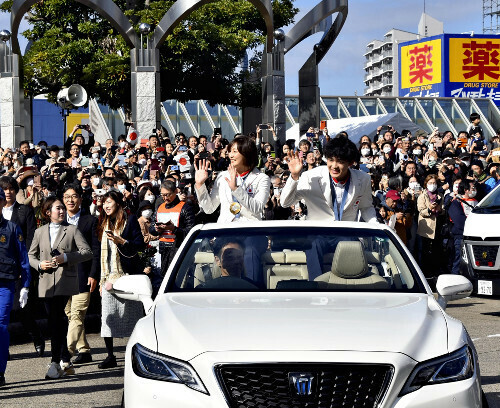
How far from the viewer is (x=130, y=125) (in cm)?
2534

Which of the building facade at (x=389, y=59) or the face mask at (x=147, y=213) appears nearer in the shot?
the face mask at (x=147, y=213)

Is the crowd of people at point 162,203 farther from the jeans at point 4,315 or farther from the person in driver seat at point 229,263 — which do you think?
the person in driver seat at point 229,263

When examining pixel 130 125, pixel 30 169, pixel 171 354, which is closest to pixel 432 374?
pixel 171 354

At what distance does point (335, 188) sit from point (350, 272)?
83.5 inches

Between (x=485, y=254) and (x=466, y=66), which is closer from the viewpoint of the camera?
(x=485, y=254)

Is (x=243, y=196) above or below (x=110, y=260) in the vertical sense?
above

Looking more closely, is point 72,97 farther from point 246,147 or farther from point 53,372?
point 246,147

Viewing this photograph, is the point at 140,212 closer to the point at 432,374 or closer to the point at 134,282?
the point at 134,282

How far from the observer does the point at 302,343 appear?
4.64 meters

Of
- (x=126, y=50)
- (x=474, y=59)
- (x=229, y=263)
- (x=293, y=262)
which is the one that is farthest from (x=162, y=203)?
(x=474, y=59)

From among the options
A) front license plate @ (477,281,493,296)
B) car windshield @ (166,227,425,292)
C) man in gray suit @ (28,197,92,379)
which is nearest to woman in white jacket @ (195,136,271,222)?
man in gray suit @ (28,197,92,379)

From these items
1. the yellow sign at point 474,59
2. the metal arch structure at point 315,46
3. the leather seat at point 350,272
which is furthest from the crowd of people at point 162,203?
the yellow sign at point 474,59

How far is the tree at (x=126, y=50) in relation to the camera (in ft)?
117

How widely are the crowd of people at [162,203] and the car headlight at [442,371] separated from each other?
1636 mm
